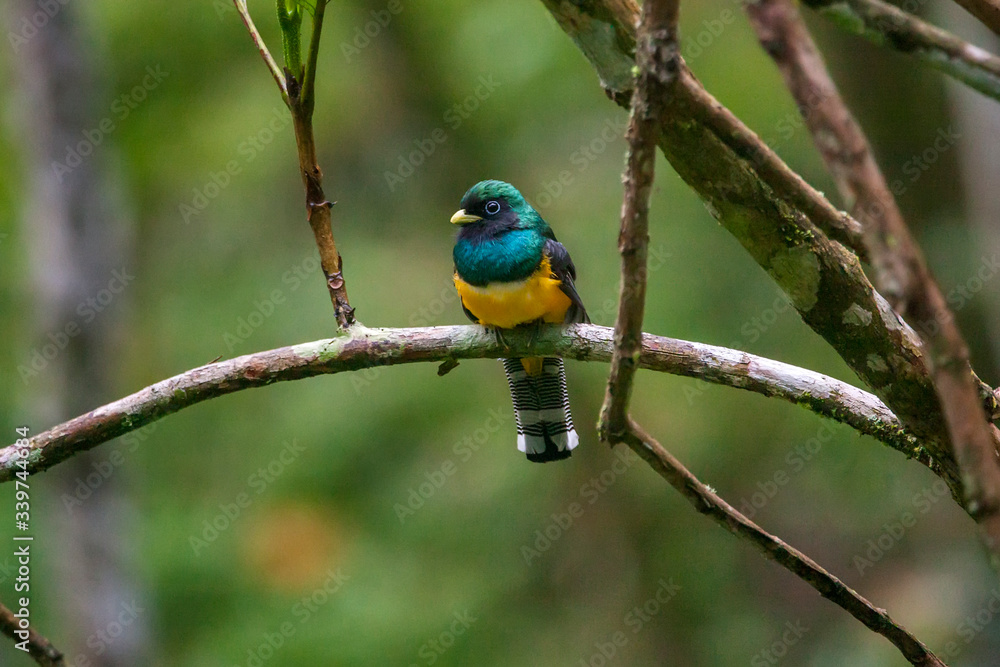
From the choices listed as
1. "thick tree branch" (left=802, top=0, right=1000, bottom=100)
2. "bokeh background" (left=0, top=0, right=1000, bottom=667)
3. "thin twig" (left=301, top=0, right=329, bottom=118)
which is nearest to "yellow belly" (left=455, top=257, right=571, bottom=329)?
"thin twig" (left=301, top=0, right=329, bottom=118)

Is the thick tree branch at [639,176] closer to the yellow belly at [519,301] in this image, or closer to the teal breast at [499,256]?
the yellow belly at [519,301]

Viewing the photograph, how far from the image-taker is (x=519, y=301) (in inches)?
152

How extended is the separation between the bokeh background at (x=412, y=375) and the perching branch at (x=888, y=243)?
4.58 meters

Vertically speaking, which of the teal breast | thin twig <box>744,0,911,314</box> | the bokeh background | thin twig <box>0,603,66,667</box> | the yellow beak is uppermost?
thin twig <box>744,0,911,314</box>

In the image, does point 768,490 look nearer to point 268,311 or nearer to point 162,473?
point 268,311

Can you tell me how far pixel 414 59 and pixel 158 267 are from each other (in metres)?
3.38

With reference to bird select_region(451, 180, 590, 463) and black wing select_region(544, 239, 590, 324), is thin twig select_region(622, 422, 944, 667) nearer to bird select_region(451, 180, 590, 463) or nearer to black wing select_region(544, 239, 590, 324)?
bird select_region(451, 180, 590, 463)

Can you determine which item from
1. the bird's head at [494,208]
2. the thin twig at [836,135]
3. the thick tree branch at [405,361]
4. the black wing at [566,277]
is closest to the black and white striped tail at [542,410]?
the black wing at [566,277]

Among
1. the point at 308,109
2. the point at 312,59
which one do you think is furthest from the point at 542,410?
the point at 312,59

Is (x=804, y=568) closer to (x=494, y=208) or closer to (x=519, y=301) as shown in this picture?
(x=519, y=301)

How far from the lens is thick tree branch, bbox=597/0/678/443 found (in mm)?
1654

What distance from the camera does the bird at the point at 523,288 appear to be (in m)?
3.91

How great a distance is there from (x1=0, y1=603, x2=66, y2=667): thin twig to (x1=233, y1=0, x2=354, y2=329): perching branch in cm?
120

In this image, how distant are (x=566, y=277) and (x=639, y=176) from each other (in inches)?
95.5
